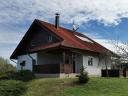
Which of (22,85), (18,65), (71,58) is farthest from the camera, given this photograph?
(18,65)

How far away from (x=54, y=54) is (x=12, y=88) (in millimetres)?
12837

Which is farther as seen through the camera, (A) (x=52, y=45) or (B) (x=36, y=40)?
(B) (x=36, y=40)

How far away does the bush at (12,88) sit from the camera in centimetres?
2720

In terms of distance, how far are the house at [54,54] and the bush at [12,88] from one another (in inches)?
271

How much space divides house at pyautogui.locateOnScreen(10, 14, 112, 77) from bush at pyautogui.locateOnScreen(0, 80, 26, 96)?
6.89m

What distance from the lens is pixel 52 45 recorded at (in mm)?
37125

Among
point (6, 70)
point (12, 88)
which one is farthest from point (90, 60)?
point (6, 70)

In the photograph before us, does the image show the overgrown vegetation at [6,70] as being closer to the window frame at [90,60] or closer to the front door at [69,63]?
the front door at [69,63]

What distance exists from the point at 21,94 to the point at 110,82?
858 cm

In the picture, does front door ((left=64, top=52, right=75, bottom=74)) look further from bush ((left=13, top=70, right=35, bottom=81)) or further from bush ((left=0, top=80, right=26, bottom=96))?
bush ((left=0, top=80, right=26, bottom=96))

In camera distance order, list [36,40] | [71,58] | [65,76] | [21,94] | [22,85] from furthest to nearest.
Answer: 1. [36,40]
2. [71,58]
3. [65,76]
4. [22,85]
5. [21,94]

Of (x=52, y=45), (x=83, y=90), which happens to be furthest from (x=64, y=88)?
(x=52, y=45)

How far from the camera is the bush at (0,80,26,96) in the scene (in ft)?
89.2

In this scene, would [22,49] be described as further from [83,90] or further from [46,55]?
[83,90]
